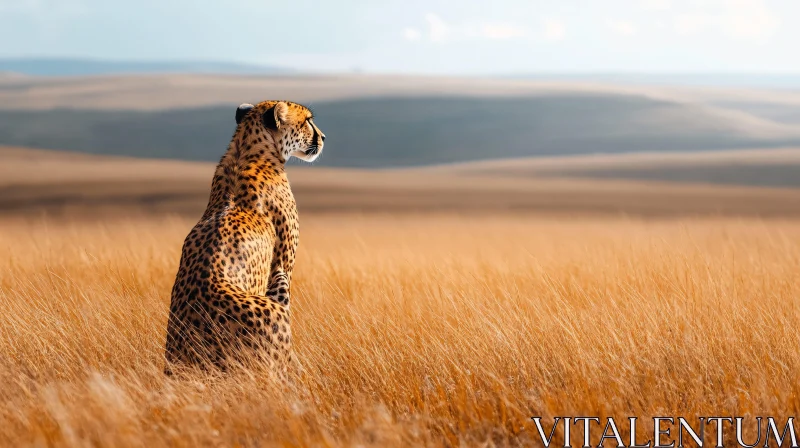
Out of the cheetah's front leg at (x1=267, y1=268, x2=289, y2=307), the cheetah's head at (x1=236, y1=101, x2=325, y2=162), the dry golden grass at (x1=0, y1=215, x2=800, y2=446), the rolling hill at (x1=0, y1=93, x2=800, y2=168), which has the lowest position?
the rolling hill at (x1=0, y1=93, x2=800, y2=168)

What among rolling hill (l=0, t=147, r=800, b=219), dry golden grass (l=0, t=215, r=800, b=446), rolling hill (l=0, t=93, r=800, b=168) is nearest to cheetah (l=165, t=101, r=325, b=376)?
dry golden grass (l=0, t=215, r=800, b=446)

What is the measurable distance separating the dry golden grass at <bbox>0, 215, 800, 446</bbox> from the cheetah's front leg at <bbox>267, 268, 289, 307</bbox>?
0.27 meters

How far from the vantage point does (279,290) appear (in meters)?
3.99

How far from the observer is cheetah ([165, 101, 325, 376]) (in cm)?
350

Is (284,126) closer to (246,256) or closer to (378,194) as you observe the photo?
(246,256)

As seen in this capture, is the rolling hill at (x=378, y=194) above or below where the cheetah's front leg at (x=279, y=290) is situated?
below

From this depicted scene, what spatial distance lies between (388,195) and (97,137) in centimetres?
3724

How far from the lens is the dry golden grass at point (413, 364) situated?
3.14 m

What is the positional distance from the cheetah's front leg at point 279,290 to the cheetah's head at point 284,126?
70 cm

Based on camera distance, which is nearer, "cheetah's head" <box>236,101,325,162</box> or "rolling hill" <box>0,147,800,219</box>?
"cheetah's head" <box>236,101,325,162</box>

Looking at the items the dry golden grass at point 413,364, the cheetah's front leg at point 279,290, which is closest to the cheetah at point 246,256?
the cheetah's front leg at point 279,290

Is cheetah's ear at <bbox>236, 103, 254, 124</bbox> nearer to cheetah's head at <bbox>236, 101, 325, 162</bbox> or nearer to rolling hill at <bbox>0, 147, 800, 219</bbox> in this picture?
cheetah's head at <bbox>236, 101, 325, 162</bbox>

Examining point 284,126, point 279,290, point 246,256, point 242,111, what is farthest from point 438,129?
point 246,256

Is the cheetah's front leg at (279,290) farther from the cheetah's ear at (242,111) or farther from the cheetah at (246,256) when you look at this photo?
the cheetah's ear at (242,111)
